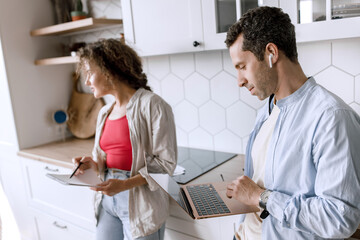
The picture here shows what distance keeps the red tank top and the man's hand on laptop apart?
65cm

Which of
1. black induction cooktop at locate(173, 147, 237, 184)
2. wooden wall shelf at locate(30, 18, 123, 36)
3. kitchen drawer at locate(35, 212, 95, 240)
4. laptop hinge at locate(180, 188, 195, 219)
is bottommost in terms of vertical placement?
kitchen drawer at locate(35, 212, 95, 240)

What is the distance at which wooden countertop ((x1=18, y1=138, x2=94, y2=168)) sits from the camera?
2.19 meters

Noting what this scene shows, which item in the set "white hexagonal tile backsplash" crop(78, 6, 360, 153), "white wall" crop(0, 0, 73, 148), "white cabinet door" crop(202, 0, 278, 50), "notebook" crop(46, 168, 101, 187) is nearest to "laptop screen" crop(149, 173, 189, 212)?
"notebook" crop(46, 168, 101, 187)

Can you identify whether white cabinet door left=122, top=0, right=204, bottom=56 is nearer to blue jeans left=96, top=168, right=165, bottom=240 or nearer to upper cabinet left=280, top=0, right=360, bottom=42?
upper cabinet left=280, top=0, right=360, bottom=42

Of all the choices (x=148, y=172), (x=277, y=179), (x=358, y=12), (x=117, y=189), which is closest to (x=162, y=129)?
(x=148, y=172)

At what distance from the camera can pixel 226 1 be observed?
1508 millimetres

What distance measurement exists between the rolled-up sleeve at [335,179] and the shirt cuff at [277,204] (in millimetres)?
47

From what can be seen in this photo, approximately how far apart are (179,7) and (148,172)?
803 mm

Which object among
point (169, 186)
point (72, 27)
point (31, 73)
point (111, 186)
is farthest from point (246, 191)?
point (31, 73)

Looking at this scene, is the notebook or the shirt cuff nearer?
the shirt cuff

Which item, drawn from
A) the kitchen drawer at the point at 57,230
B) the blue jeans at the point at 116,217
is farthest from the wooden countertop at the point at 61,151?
the blue jeans at the point at 116,217

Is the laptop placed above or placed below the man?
below

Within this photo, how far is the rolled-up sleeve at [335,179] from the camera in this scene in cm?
80

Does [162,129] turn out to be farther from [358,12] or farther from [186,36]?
[358,12]
